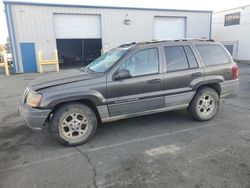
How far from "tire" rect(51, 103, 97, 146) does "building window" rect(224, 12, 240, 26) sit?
22.6 m

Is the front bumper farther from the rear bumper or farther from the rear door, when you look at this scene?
the rear bumper

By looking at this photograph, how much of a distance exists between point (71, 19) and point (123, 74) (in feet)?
47.2

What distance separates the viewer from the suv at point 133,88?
381 cm

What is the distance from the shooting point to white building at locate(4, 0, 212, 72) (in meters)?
15.5

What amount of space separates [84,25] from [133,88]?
47.7 feet

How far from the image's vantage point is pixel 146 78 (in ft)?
14.0

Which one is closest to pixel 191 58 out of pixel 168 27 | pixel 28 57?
pixel 28 57

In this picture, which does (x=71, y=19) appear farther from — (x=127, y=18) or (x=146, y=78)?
(x=146, y=78)

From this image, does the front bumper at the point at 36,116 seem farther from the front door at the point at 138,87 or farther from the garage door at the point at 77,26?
the garage door at the point at 77,26

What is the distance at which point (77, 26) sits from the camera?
56.0ft

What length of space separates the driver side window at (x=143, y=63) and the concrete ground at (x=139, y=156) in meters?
1.27

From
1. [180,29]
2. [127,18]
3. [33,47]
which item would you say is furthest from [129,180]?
[180,29]

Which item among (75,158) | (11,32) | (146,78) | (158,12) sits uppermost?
(158,12)

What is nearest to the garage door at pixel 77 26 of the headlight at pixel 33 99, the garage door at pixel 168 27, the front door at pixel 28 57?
the front door at pixel 28 57
